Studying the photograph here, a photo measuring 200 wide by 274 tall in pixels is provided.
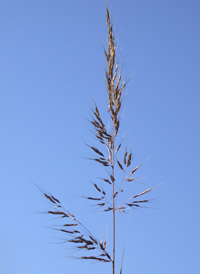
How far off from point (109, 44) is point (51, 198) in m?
1.16

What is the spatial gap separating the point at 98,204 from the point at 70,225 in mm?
226

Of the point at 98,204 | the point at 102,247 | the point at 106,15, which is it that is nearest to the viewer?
the point at 102,247

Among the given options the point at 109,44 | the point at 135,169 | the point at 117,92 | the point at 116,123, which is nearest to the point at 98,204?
the point at 135,169

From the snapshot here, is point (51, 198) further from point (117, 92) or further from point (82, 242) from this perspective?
point (117, 92)

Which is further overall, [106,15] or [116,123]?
[106,15]

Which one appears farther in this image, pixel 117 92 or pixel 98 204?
pixel 117 92

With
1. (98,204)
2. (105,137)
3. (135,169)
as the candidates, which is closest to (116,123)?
(105,137)

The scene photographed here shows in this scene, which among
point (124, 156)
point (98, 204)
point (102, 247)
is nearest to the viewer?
point (102, 247)

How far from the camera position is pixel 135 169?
276 cm

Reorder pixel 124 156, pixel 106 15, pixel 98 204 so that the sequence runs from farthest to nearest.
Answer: pixel 106 15
pixel 124 156
pixel 98 204

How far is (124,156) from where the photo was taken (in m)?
2.79

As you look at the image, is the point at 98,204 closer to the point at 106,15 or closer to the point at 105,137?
the point at 105,137

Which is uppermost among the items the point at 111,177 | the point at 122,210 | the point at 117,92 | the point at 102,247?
the point at 117,92

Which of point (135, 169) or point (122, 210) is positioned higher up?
point (135, 169)
